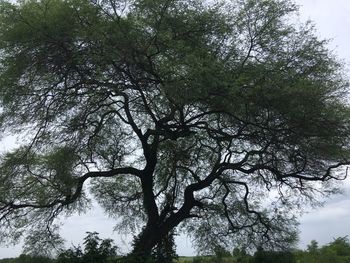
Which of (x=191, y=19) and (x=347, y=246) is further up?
(x=191, y=19)

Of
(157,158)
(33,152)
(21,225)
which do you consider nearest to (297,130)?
(157,158)

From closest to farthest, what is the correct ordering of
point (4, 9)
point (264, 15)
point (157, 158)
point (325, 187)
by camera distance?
point (4, 9)
point (264, 15)
point (325, 187)
point (157, 158)

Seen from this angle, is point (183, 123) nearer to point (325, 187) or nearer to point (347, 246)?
point (325, 187)

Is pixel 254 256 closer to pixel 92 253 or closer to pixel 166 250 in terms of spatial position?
pixel 166 250

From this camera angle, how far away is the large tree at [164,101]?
56.0 feet

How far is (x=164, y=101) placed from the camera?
62.1 feet

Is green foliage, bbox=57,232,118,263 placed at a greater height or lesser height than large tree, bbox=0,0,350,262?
Result: lesser

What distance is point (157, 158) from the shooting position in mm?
24250

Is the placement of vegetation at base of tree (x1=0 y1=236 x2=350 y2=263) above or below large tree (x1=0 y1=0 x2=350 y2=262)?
below

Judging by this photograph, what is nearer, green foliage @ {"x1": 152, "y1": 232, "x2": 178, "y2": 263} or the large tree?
the large tree

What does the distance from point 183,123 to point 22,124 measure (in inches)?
222

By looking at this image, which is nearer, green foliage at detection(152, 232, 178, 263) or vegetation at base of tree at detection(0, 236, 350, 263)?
vegetation at base of tree at detection(0, 236, 350, 263)

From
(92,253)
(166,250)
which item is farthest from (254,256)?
(92,253)

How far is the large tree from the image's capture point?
17078mm
